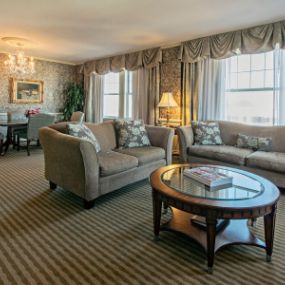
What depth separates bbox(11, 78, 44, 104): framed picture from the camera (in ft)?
20.7

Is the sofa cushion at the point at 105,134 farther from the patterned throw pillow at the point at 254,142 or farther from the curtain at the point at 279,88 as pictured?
the curtain at the point at 279,88

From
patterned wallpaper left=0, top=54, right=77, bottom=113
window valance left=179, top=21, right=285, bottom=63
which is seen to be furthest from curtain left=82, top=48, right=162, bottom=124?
patterned wallpaper left=0, top=54, right=77, bottom=113

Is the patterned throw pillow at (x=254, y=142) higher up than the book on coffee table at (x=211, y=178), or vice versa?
the patterned throw pillow at (x=254, y=142)

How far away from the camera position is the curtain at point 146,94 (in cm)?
538

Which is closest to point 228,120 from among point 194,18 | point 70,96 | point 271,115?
point 271,115

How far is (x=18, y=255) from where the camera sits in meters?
1.77

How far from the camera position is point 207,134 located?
13.1 ft

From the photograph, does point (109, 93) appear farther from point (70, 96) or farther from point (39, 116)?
point (39, 116)

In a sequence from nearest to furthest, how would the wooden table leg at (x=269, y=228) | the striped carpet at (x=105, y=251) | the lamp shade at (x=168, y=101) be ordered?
the striped carpet at (x=105, y=251)
the wooden table leg at (x=269, y=228)
the lamp shade at (x=168, y=101)

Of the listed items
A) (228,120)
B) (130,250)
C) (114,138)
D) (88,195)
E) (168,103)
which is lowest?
(130,250)

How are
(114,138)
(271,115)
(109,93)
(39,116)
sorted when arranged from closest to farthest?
1. (114,138)
2. (271,115)
3. (39,116)
4. (109,93)

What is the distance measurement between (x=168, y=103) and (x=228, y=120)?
1171 mm

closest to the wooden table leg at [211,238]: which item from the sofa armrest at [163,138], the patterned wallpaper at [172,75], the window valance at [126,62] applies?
the sofa armrest at [163,138]

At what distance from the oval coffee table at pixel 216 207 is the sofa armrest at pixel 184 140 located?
171 cm
